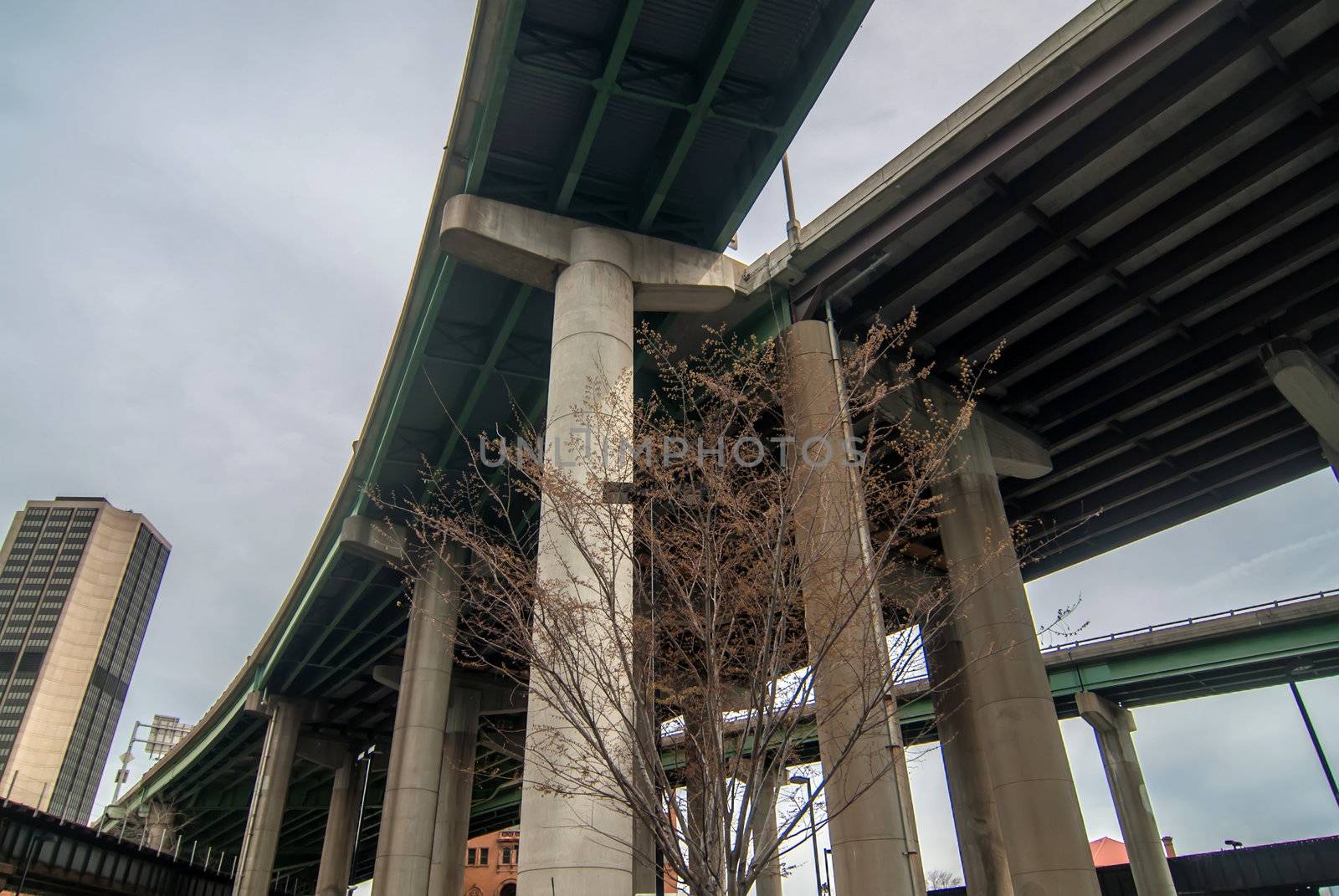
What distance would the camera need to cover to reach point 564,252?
61.4 ft

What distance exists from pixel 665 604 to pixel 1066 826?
1243cm

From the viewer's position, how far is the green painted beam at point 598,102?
51.4 ft

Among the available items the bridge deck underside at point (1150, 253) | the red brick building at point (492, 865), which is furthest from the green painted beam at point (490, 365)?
the red brick building at point (492, 865)

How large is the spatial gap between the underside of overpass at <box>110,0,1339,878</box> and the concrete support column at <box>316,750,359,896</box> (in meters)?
31.7

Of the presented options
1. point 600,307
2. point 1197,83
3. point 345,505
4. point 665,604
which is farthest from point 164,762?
point 1197,83

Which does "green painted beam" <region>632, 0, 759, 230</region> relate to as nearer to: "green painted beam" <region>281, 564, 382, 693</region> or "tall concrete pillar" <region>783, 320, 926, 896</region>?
"tall concrete pillar" <region>783, 320, 926, 896</region>

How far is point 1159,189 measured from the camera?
1959 cm

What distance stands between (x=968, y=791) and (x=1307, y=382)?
1572cm

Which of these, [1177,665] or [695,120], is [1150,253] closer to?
[695,120]

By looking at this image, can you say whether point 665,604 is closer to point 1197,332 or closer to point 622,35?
point 622,35

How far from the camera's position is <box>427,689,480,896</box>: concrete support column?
125ft

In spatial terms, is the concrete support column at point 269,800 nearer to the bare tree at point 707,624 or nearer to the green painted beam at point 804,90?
the bare tree at point 707,624

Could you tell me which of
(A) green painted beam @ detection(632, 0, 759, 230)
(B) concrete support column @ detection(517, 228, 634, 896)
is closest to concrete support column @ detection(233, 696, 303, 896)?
(B) concrete support column @ detection(517, 228, 634, 896)

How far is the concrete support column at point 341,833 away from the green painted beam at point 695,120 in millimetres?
46008
